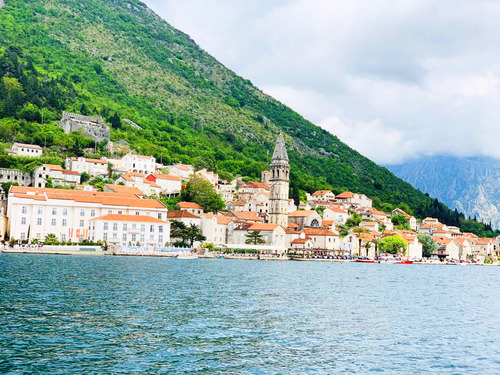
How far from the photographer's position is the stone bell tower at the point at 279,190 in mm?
124562

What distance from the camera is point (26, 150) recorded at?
364 ft

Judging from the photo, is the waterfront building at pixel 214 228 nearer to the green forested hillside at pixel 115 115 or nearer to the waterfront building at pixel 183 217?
the waterfront building at pixel 183 217

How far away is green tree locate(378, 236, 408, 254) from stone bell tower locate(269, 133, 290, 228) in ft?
63.2

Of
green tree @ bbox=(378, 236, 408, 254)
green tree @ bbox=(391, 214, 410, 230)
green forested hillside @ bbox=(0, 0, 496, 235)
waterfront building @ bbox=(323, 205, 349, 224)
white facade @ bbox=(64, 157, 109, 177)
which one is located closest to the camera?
white facade @ bbox=(64, 157, 109, 177)

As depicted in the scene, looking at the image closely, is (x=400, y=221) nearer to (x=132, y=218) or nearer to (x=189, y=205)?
(x=189, y=205)

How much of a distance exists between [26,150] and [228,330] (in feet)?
308

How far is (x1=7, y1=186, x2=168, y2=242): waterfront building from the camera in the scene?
82062mm

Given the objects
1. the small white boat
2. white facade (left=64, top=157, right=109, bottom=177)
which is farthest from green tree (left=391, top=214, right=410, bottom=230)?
the small white boat

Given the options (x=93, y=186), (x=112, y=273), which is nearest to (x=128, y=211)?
(x=93, y=186)

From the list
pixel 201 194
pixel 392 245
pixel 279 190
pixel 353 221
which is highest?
pixel 279 190

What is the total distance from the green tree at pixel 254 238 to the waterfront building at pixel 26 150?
39238mm

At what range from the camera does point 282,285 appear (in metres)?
47.6

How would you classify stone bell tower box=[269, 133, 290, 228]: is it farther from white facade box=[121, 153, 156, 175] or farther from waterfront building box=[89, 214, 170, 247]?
waterfront building box=[89, 214, 170, 247]

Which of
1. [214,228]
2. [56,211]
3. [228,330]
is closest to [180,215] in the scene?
[214,228]
